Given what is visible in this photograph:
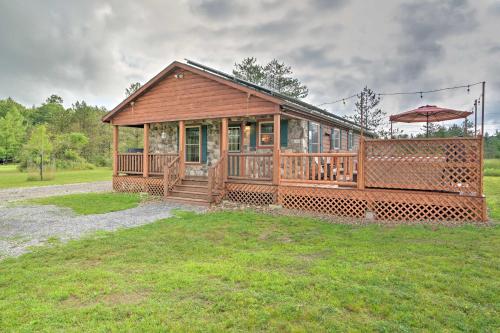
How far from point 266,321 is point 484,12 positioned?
16875 millimetres

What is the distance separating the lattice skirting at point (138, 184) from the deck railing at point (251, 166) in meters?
3.14

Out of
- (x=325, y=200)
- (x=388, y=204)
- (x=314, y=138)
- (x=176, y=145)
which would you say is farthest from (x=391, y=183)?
(x=176, y=145)

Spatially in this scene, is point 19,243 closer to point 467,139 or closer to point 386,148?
point 386,148

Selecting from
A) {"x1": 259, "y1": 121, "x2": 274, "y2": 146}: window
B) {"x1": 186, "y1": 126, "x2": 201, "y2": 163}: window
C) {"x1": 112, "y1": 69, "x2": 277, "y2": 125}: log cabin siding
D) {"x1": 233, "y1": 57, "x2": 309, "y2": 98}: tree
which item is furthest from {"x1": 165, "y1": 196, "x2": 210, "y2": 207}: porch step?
{"x1": 233, "y1": 57, "x2": 309, "y2": 98}: tree

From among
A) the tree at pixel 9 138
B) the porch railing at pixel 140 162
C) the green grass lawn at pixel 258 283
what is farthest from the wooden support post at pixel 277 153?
the tree at pixel 9 138

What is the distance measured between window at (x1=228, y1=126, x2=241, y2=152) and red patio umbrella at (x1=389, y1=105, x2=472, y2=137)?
5701 millimetres

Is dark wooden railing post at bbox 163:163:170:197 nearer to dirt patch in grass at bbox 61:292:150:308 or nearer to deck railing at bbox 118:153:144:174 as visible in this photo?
deck railing at bbox 118:153:144:174

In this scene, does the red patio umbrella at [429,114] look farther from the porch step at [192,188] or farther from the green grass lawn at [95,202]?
the green grass lawn at [95,202]

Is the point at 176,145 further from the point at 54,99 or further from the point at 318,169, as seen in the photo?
the point at 54,99

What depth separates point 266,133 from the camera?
1103 cm

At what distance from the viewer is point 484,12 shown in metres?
13.1

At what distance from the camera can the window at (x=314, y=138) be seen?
11462mm

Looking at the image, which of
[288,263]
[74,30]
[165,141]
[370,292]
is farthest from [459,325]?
[74,30]

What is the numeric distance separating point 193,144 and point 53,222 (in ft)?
20.8
